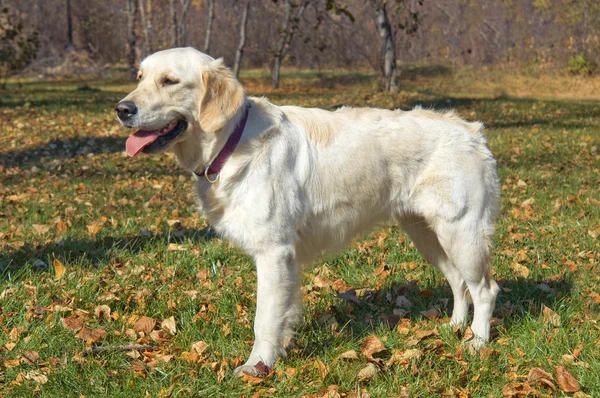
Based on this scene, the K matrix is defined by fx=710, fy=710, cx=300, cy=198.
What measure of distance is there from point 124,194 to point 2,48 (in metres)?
18.2

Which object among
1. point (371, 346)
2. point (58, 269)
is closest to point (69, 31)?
point (58, 269)

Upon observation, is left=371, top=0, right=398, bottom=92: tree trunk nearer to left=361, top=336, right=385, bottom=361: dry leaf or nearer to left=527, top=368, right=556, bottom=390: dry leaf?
left=361, top=336, right=385, bottom=361: dry leaf

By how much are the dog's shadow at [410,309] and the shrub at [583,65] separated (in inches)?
814

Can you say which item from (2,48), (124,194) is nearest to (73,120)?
(124,194)

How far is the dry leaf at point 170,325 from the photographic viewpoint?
409 cm

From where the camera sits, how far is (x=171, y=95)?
11.8 ft

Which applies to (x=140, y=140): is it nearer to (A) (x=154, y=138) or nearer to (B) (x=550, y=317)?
(A) (x=154, y=138)

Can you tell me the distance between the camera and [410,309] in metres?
4.56

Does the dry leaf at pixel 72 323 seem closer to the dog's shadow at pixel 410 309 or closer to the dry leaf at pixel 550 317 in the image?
the dog's shadow at pixel 410 309

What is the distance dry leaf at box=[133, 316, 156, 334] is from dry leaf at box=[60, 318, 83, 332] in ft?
1.02

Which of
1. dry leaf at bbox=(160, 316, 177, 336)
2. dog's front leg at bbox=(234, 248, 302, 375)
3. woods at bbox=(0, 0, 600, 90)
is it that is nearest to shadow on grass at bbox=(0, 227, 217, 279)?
dry leaf at bbox=(160, 316, 177, 336)

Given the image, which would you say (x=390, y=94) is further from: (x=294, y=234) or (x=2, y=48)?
(x=294, y=234)

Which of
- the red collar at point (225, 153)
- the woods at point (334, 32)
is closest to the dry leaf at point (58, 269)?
the red collar at point (225, 153)

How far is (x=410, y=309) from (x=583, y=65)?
21.6m
